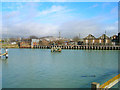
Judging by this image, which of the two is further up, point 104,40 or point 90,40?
point 90,40

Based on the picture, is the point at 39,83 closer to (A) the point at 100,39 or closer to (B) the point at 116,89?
(B) the point at 116,89

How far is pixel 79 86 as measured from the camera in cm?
1077

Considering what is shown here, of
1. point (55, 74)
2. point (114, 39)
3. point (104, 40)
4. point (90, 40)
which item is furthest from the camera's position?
point (114, 39)

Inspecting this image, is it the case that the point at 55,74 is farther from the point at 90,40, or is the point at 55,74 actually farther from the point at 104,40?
the point at 104,40

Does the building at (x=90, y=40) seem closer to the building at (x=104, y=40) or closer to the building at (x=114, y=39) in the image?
the building at (x=104, y=40)

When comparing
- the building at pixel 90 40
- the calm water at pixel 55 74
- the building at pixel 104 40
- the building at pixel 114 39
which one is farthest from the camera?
the building at pixel 90 40

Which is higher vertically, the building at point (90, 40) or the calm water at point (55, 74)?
the building at point (90, 40)

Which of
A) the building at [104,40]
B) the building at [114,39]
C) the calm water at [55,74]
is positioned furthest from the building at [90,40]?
the calm water at [55,74]

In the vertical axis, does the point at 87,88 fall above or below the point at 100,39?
below

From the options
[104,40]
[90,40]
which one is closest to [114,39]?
[104,40]

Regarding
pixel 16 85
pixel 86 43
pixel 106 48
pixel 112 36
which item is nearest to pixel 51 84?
pixel 16 85

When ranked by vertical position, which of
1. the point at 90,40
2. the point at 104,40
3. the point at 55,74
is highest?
the point at 90,40

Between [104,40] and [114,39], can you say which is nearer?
[104,40]

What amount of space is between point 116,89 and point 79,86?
2797mm
